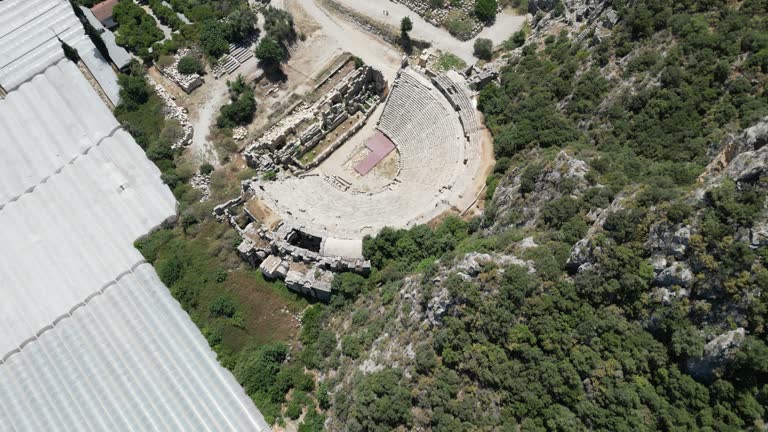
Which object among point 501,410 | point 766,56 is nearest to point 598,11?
point 766,56

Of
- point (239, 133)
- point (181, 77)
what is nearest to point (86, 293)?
point (239, 133)

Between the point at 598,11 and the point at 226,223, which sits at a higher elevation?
the point at 226,223

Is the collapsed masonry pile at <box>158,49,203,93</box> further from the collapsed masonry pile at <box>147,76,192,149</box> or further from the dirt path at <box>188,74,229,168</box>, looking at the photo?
the collapsed masonry pile at <box>147,76,192,149</box>

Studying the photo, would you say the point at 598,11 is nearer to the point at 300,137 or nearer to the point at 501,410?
the point at 300,137

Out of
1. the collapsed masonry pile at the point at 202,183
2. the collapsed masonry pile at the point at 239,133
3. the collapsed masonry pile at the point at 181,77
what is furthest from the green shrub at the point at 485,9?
the collapsed masonry pile at the point at 202,183

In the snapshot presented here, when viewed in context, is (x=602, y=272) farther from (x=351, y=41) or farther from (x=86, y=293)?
(x=351, y=41)
